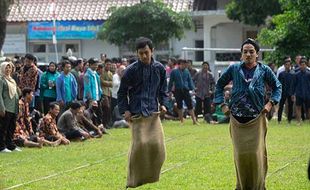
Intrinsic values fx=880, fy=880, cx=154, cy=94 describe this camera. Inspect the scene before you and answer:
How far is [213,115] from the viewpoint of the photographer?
2800 centimetres

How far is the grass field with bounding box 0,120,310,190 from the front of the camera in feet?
44.0

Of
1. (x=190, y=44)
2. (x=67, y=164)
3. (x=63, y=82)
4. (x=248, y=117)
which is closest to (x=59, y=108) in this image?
(x=63, y=82)

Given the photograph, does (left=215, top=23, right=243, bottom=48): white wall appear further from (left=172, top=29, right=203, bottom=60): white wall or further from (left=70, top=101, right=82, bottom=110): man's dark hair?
(left=70, top=101, right=82, bottom=110): man's dark hair

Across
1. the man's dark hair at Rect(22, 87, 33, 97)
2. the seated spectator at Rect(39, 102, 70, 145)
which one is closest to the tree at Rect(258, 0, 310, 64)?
the seated spectator at Rect(39, 102, 70, 145)

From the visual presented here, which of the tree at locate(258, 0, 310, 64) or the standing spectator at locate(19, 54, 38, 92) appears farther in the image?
the tree at locate(258, 0, 310, 64)

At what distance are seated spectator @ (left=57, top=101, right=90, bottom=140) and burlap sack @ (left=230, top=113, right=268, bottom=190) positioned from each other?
983 centimetres

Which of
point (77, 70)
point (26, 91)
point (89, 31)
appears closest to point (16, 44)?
point (89, 31)

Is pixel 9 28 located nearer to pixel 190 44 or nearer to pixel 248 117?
pixel 190 44

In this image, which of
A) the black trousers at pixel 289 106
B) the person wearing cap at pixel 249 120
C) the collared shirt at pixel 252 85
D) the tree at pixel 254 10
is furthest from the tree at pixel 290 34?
the person wearing cap at pixel 249 120

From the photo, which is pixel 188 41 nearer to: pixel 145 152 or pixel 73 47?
pixel 73 47

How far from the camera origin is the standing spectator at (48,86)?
2225 cm

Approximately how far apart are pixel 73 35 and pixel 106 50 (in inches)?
67.9

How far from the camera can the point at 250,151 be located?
11.4m

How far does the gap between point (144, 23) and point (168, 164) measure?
20119 millimetres
